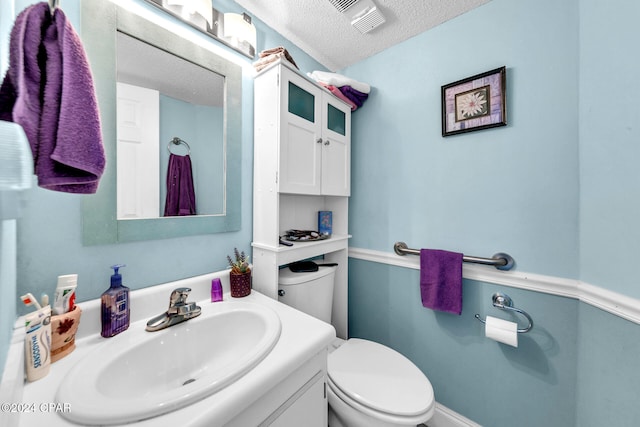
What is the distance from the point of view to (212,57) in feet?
3.32

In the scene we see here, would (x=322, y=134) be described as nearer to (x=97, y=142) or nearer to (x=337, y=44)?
(x=337, y=44)

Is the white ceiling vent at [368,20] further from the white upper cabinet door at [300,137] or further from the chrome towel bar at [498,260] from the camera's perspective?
the chrome towel bar at [498,260]

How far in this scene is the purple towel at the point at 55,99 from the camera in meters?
0.35

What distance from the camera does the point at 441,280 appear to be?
3.93ft

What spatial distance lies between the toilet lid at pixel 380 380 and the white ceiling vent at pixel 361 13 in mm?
1701

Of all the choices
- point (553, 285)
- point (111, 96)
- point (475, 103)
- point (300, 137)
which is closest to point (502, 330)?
point (553, 285)

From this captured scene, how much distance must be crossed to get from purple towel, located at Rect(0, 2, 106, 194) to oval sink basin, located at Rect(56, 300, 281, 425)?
435mm

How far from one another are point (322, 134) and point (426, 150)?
1.94ft

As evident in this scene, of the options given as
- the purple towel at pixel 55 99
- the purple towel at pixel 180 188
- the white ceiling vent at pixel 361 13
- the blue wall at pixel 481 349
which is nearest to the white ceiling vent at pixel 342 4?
the white ceiling vent at pixel 361 13

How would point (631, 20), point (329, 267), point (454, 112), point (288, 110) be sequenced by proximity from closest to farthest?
point (631, 20) → point (288, 110) → point (454, 112) → point (329, 267)

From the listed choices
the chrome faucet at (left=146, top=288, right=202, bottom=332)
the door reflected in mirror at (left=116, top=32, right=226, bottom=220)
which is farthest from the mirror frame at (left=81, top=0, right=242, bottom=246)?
the chrome faucet at (left=146, top=288, right=202, bottom=332)

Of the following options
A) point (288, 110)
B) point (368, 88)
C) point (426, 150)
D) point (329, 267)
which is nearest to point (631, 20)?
point (426, 150)

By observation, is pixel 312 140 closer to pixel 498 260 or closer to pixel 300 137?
pixel 300 137

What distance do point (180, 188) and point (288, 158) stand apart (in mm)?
477
